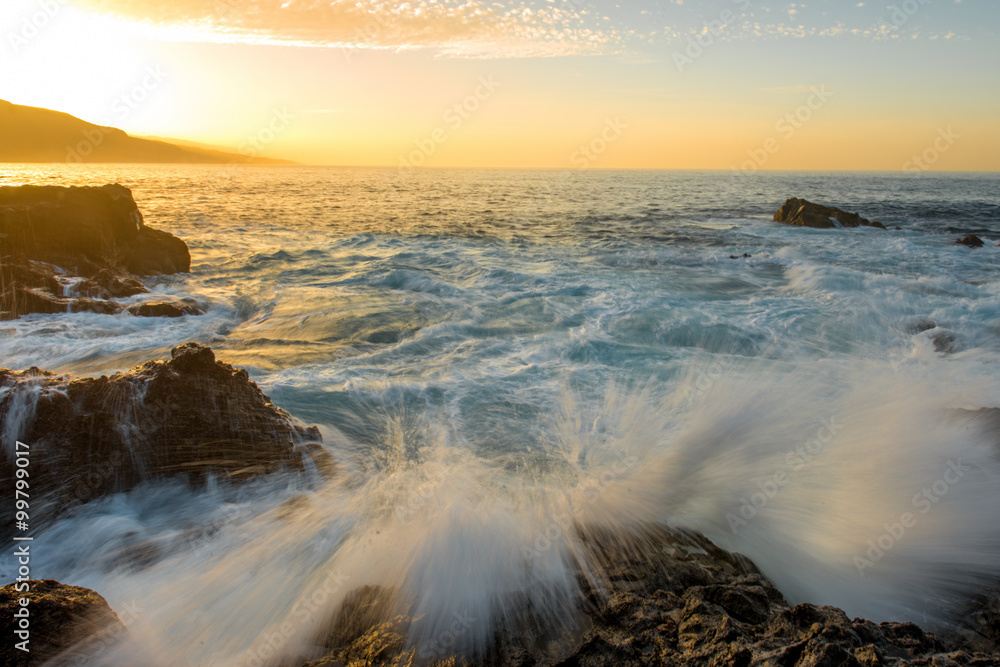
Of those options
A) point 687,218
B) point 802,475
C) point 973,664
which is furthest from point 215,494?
point 687,218

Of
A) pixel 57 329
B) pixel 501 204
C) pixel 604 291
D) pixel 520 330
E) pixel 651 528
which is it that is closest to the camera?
pixel 651 528

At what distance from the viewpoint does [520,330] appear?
1006 centimetres

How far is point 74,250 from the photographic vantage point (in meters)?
12.1

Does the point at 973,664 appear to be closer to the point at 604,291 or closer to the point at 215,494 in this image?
the point at 215,494

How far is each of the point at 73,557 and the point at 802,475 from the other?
6.78 metres

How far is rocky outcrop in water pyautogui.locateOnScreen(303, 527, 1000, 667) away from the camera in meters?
2.40
